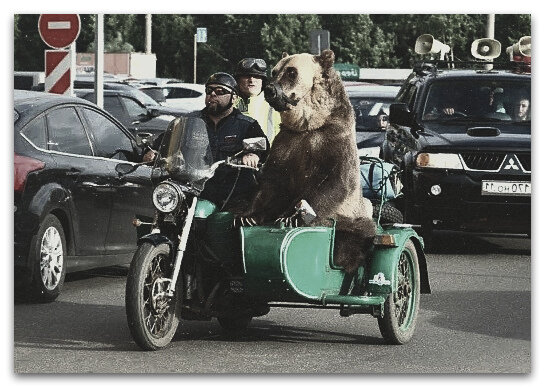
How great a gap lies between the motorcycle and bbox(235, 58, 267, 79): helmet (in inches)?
88.1

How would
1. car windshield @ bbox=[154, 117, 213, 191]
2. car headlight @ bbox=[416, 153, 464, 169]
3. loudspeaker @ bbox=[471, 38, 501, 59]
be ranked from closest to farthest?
car windshield @ bbox=[154, 117, 213, 191] → car headlight @ bbox=[416, 153, 464, 169] → loudspeaker @ bbox=[471, 38, 501, 59]

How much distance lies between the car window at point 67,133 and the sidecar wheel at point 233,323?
7.98 feet

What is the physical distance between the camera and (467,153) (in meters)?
14.7

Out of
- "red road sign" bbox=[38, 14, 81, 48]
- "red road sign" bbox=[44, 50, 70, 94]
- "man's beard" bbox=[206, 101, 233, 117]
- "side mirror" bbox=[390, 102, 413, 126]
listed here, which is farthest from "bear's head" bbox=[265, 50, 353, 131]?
"red road sign" bbox=[44, 50, 70, 94]

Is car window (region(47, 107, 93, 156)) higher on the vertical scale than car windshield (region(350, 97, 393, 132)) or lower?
higher

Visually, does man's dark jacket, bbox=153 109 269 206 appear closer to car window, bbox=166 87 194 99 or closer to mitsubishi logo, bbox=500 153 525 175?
mitsubishi logo, bbox=500 153 525 175

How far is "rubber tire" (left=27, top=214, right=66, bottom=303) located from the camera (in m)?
10.9

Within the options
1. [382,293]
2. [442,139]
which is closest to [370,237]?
[382,293]

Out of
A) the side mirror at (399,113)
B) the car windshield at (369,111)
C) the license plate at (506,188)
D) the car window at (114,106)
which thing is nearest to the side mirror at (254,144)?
the side mirror at (399,113)

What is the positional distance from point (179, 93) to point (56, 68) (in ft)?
73.5

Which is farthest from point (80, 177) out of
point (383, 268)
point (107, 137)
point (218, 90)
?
point (383, 268)

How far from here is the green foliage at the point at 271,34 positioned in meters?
12.4

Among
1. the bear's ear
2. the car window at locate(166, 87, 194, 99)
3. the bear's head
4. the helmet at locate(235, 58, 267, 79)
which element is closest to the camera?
the bear's head

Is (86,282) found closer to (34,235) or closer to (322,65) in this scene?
(34,235)
